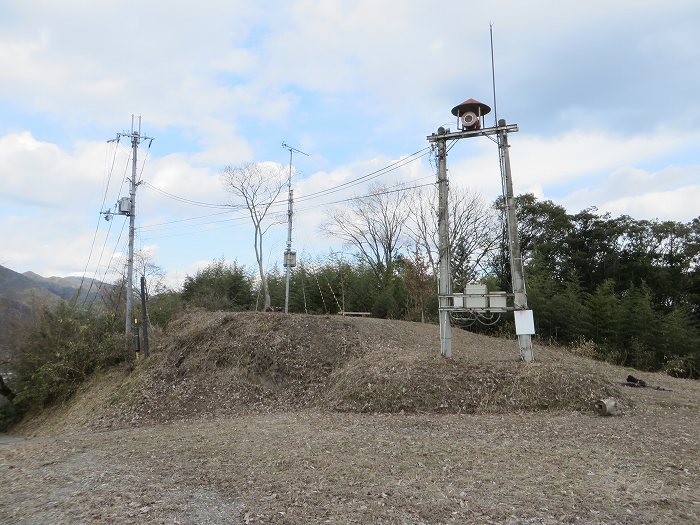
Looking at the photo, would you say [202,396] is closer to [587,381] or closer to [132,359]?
[132,359]

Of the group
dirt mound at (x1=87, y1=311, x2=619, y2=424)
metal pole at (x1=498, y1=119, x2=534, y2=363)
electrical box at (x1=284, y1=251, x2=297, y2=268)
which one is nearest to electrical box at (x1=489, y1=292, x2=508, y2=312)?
metal pole at (x1=498, y1=119, x2=534, y2=363)

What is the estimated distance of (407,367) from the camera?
10062 millimetres

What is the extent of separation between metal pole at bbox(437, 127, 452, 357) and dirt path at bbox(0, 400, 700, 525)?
231 cm

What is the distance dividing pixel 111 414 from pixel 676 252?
27.0 meters

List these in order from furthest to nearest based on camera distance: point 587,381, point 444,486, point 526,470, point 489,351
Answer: point 489,351
point 587,381
point 526,470
point 444,486

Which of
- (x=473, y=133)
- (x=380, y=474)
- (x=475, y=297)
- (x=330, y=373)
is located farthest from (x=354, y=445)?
(x=473, y=133)

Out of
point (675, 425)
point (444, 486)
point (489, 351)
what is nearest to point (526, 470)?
point (444, 486)

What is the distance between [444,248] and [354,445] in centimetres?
498

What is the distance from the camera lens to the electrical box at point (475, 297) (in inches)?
393

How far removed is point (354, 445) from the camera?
6.69 metres

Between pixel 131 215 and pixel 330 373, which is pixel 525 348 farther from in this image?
pixel 131 215

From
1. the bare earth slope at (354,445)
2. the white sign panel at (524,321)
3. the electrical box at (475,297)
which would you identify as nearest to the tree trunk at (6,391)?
the bare earth slope at (354,445)

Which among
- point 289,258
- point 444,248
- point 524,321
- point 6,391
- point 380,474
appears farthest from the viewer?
point 6,391

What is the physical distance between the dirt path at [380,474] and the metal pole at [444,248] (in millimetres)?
2306
